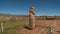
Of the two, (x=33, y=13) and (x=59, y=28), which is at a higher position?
(x=33, y=13)

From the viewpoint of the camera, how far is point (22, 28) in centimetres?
2430

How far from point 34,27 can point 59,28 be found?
3.13 metres

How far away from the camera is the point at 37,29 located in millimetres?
23906

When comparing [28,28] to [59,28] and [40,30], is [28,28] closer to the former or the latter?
[40,30]

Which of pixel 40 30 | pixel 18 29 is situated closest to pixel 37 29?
pixel 40 30

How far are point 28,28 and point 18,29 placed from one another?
1.46 m

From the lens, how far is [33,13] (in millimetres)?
23828

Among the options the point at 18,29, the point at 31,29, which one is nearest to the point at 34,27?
the point at 31,29

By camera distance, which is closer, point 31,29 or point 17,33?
point 17,33

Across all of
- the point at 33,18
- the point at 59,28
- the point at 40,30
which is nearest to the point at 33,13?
the point at 33,18

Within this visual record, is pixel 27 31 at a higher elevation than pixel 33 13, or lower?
lower

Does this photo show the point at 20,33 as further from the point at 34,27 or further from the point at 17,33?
the point at 34,27

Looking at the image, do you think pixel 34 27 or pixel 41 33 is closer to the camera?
pixel 41 33

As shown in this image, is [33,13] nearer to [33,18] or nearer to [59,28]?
[33,18]
